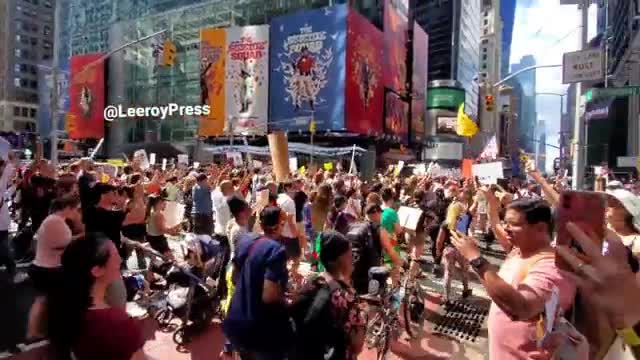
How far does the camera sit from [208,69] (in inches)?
2090

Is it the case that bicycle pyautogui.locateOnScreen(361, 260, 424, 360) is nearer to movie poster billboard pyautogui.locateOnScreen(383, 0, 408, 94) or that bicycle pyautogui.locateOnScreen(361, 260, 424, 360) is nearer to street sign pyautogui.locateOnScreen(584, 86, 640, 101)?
street sign pyautogui.locateOnScreen(584, 86, 640, 101)

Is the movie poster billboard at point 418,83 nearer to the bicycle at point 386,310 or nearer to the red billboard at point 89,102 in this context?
the red billboard at point 89,102

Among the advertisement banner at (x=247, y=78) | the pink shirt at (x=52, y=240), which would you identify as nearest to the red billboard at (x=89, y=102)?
the advertisement banner at (x=247, y=78)

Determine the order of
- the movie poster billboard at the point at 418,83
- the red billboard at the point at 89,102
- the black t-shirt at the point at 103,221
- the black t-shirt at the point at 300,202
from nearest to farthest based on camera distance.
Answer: the black t-shirt at the point at 103,221
the black t-shirt at the point at 300,202
the red billboard at the point at 89,102
the movie poster billboard at the point at 418,83

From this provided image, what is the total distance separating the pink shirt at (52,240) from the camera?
17.3ft

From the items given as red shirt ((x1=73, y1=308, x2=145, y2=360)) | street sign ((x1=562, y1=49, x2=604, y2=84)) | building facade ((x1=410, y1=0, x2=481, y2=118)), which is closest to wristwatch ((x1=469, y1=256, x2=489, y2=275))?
red shirt ((x1=73, y1=308, x2=145, y2=360))

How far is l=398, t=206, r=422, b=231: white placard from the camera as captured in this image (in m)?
8.19

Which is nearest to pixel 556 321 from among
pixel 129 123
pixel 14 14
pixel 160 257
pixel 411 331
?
pixel 411 331

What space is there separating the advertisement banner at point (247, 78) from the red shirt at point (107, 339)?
4810 centimetres

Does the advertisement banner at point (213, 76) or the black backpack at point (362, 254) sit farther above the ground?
the advertisement banner at point (213, 76)

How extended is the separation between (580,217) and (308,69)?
46.9 metres

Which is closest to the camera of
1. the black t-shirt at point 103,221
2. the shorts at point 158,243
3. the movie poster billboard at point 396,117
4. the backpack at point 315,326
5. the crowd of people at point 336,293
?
the crowd of people at point 336,293

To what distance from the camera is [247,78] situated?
51.6 m

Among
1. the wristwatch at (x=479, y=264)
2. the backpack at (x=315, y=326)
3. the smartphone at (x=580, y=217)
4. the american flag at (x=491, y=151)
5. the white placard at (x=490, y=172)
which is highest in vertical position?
the american flag at (x=491, y=151)
